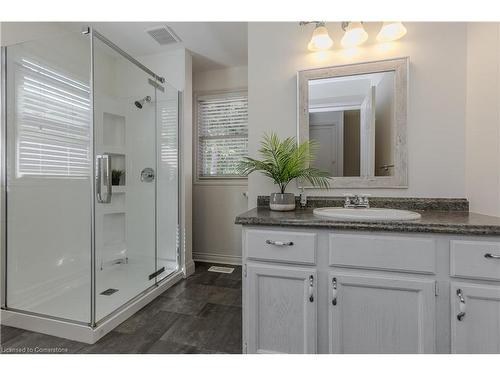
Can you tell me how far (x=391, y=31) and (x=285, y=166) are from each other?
3.53 ft

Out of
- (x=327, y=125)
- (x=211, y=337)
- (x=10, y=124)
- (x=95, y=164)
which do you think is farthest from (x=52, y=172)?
(x=327, y=125)

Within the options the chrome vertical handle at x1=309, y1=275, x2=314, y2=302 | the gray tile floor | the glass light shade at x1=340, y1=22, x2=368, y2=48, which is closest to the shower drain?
the gray tile floor

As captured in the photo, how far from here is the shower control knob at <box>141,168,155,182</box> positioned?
2551 mm

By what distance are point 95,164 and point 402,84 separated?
83.5 inches

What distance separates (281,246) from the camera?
117 centimetres

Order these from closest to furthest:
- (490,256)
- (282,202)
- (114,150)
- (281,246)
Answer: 1. (490,256)
2. (281,246)
3. (282,202)
4. (114,150)

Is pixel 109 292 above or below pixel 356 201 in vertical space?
below

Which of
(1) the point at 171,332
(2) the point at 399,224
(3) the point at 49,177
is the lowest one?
(1) the point at 171,332

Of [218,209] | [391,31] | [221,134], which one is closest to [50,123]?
[221,134]

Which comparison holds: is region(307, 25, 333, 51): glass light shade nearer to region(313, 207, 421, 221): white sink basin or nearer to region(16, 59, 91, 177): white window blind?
region(313, 207, 421, 221): white sink basin

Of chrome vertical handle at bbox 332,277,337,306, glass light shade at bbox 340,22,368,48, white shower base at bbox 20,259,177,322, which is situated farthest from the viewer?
white shower base at bbox 20,259,177,322

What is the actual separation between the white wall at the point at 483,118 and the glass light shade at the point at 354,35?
60 cm

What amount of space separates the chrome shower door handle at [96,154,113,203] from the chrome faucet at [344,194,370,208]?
1.70 meters

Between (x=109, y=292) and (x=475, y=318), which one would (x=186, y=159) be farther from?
(x=475, y=318)
